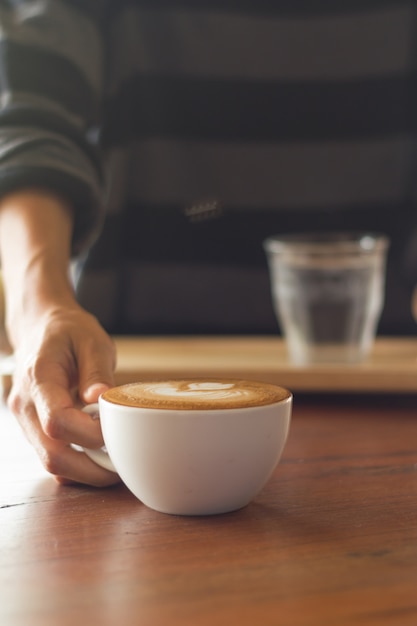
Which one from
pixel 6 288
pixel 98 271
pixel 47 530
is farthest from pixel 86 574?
pixel 98 271

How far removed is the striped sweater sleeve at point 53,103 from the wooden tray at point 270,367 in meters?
0.19

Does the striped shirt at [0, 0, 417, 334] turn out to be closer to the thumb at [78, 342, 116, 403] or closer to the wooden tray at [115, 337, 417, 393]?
the wooden tray at [115, 337, 417, 393]

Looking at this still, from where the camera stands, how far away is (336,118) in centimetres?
145

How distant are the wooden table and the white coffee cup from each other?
17mm

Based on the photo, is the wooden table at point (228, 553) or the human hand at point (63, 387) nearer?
the wooden table at point (228, 553)

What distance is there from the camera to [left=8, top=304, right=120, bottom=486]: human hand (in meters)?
0.56

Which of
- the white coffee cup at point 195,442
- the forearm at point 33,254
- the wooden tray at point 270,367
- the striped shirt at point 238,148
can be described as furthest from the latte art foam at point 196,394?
the striped shirt at point 238,148

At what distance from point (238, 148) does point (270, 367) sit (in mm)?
617

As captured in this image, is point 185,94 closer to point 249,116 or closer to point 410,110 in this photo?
point 249,116

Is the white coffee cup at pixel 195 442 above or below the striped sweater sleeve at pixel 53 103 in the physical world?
below

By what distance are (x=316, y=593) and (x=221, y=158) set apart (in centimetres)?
114

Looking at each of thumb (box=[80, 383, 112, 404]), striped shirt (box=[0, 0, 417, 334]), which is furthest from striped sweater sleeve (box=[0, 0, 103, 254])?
thumb (box=[80, 383, 112, 404])

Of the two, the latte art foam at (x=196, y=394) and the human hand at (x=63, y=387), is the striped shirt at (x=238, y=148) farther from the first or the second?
the latte art foam at (x=196, y=394)

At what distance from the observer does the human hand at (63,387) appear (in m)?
0.56
